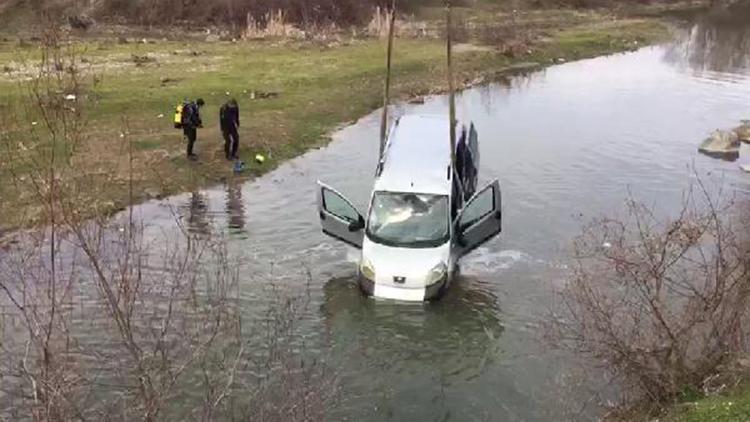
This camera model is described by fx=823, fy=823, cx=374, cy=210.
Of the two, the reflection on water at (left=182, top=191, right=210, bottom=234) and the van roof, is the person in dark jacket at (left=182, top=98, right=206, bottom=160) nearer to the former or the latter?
the reflection on water at (left=182, top=191, right=210, bottom=234)

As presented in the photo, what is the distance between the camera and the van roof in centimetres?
1652

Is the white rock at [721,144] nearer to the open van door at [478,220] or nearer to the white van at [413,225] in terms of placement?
the white van at [413,225]

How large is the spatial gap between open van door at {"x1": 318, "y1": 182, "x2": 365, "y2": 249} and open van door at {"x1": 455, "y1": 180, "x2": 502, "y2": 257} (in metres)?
1.97

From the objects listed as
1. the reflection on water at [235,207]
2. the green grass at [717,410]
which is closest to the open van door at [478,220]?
the reflection on water at [235,207]

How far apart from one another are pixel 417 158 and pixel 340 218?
2.54 m

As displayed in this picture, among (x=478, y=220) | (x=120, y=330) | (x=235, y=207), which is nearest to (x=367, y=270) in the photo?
(x=478, y=220)

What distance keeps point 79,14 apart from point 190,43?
12.0m

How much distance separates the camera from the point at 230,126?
2342cm

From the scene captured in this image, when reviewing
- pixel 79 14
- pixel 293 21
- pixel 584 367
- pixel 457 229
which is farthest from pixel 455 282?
pixel 79 14

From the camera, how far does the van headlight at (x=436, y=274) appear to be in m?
15.1

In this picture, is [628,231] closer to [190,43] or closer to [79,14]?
[190,43]

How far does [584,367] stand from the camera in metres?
13.0

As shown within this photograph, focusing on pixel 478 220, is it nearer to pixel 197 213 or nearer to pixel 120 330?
pixel 197 213

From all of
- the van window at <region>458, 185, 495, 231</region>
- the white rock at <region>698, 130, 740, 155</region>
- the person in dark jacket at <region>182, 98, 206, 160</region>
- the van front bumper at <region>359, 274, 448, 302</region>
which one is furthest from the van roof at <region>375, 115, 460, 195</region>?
the white rock at <region>698, 130, 740, 155</region>
